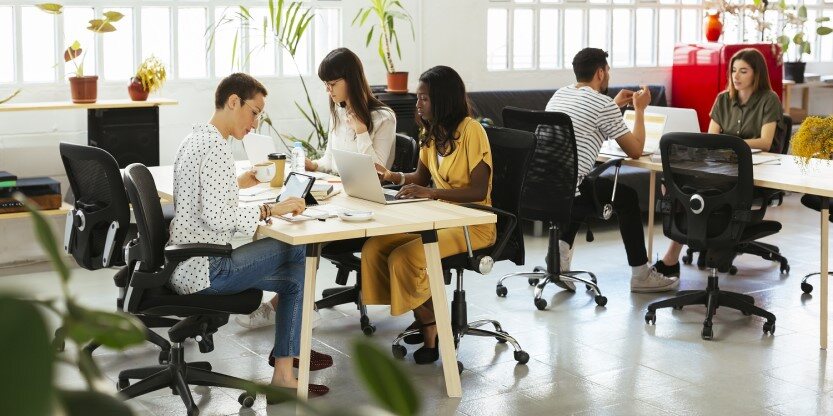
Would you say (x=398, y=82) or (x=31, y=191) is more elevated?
(x=398, y=82)

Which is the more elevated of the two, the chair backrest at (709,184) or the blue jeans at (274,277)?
the chair backrest at (709,184)

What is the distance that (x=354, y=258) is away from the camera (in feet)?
14.4

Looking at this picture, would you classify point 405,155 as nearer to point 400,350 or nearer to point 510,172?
point 510,172

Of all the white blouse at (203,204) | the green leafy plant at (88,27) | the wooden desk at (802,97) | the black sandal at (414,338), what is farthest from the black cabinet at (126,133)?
the wooden desk at (802,97)

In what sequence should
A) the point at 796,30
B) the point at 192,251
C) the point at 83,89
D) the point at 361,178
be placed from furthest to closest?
the point at 796,30, the point at 83,89, the point at 361,178, the point at 192,251

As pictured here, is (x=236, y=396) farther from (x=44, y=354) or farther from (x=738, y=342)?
(x=44, y=354)

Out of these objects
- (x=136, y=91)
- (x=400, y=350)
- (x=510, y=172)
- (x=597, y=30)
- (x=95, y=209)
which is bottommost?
(x=400, y=350)

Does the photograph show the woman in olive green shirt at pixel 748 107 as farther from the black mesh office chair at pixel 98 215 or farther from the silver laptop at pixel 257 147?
the black mesh office chair at pixel 98 215

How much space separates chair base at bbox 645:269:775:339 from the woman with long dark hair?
1.39 metres

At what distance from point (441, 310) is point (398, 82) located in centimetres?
336

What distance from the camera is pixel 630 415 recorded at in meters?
3.64

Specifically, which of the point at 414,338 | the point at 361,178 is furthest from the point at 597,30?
the point at 361,178

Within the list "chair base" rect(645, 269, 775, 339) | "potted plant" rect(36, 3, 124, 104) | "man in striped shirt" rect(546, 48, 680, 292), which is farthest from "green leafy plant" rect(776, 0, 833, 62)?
"potted plant" rect(36, 3, 124, 104)

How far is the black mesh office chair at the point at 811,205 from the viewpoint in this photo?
464 centimetres
